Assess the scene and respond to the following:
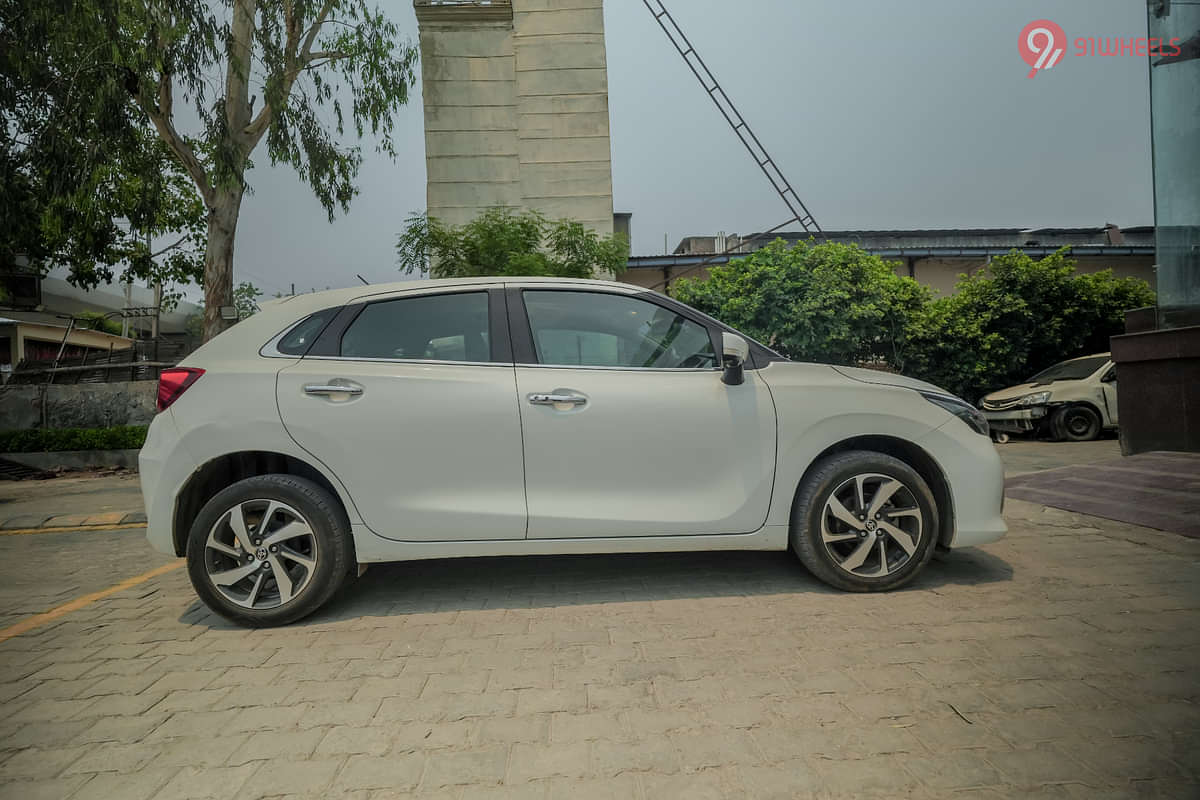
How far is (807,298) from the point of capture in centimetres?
1403

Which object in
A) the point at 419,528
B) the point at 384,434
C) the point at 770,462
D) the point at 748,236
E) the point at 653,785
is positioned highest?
the point at 748,236

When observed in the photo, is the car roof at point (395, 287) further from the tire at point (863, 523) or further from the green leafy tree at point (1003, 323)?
the green leafy tree at point (1003, 323)

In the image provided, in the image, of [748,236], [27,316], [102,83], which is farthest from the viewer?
[27,316]

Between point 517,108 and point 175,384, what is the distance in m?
14.6

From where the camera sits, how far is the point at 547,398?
3705mm

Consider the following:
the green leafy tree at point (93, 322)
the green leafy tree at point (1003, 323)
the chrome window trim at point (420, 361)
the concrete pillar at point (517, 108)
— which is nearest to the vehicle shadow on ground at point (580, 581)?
the chrome window trim at point (420, 361)

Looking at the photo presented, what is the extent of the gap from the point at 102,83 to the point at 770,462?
12.1 metres

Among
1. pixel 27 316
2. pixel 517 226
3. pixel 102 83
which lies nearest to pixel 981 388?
pixel 517 226

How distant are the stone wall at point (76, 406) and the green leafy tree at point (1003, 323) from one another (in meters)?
17.7

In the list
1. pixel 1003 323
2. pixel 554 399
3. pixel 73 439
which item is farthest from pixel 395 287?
pixel 1003 323

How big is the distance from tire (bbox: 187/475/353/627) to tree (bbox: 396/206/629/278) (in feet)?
25.3

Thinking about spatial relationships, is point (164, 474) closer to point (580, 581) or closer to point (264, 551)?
point (264, 551)

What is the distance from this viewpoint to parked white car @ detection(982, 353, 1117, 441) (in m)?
12.3

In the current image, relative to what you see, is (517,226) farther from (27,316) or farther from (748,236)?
(27,316)
